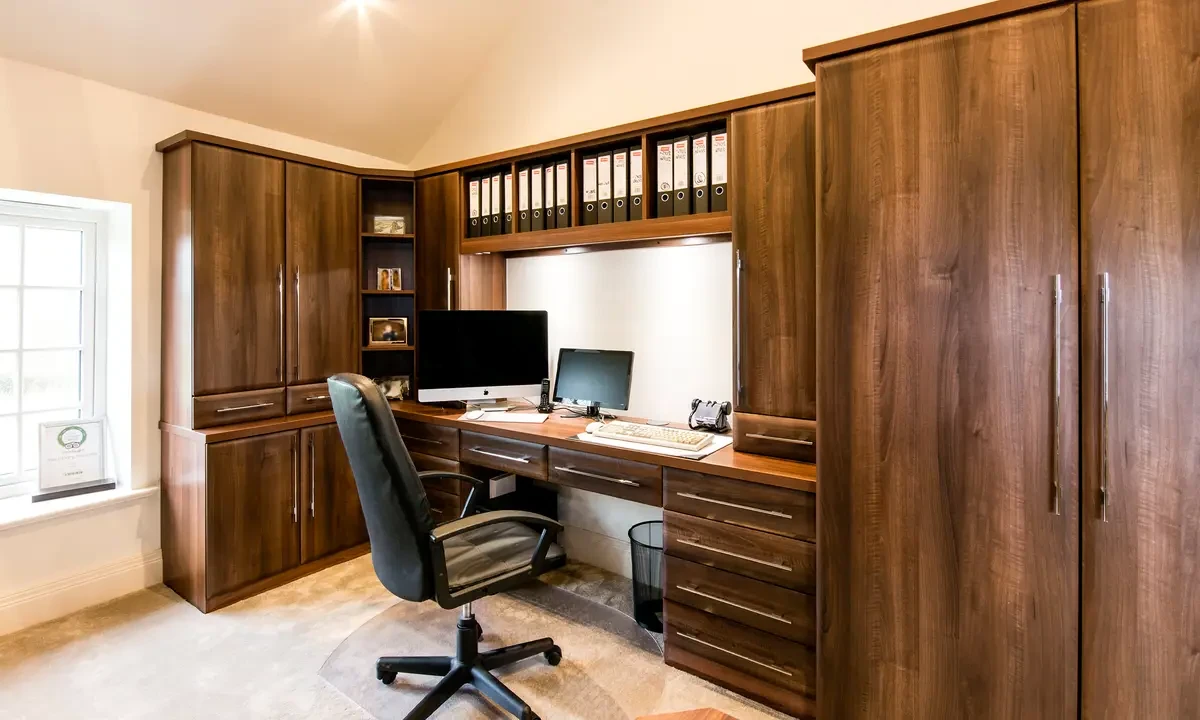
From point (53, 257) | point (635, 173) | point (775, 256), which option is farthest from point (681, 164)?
point (53, 257)

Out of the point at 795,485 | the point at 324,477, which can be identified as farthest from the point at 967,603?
the point at 324,477

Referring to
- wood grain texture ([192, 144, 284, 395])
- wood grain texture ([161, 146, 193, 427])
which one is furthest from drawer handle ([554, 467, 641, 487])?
wood grain texture ([161, 146, 193, 427])

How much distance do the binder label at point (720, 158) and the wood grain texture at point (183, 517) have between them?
2.46 m

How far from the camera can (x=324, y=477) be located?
2.94 meters

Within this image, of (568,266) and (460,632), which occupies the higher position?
(568,266)

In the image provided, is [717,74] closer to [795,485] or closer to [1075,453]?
[795,485]

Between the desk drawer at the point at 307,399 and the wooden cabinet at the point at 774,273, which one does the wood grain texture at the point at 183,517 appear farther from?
the wooden cabinet at the point at 774,273

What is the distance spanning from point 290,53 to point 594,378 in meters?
2.14

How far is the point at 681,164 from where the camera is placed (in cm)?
232

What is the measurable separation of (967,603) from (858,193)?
1.13 metres

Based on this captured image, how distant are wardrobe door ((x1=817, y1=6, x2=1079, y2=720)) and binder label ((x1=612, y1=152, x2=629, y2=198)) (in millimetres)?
985

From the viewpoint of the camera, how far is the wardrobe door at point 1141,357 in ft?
4.14

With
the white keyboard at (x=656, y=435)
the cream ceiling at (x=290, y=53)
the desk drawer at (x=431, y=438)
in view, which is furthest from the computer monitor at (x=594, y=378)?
the cream ceiling at (x=290, y=53)

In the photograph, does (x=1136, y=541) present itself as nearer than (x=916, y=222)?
Yes
